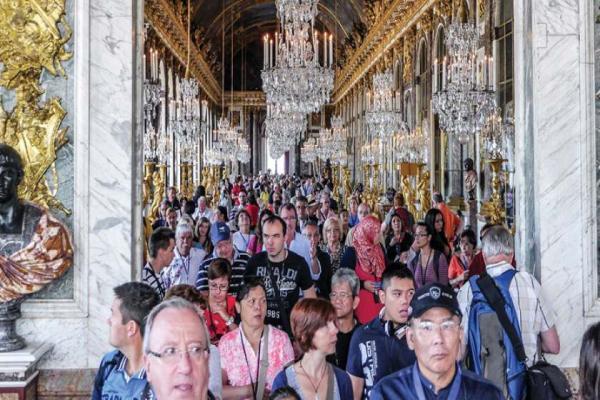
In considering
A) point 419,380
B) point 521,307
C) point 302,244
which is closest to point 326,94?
point 302,244

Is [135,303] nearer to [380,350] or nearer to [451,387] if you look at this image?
[380,350]

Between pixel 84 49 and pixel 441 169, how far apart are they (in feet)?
42.0

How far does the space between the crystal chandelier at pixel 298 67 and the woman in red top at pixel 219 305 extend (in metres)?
6.77

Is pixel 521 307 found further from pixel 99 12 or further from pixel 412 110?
pixel 412 110

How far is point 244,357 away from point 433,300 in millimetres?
1433

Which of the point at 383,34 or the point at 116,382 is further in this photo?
the point at 383,34

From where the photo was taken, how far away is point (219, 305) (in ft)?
17.7

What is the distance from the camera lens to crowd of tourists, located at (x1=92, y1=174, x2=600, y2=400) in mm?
2604

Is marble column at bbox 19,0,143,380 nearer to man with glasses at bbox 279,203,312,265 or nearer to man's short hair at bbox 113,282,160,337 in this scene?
man's short hair at bbox 113,282,160,337

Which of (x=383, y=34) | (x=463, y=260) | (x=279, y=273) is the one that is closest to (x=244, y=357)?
(x=279, y=273)

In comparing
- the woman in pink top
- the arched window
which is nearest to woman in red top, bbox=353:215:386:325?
the woman in pink top

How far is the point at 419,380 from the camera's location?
3.00 m

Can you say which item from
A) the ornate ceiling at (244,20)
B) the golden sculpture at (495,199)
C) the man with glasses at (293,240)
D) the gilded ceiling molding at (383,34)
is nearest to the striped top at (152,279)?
the man with glasses at (293,240)

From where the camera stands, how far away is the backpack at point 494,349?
4238mm
